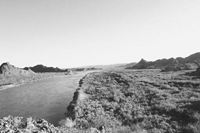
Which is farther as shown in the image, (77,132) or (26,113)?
(26,113)

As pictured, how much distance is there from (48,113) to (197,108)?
58.5ft

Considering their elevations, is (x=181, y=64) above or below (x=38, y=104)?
above

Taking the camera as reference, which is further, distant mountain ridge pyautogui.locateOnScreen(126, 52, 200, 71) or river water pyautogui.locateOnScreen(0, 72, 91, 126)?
distant mountain ridge pyautogui.locateOnScreen(126, 52, 200, 71)

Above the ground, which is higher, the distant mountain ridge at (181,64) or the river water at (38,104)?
the distant mountain ridge at (181,64)

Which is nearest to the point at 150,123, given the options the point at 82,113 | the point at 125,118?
the point at 125,118

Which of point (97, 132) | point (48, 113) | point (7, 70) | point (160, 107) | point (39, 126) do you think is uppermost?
point (7, 70)

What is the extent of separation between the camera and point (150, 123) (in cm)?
942

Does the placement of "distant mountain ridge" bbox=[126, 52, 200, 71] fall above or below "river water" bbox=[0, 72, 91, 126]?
above

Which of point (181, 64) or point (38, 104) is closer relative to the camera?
point (38, 104)

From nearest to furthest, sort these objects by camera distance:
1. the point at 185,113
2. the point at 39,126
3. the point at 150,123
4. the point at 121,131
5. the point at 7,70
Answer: the point at 39,126
the point at 121,131
the point at 150,123
the point at 185,113
the point at 7,70

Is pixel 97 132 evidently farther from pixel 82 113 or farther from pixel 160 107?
pixel 160 107

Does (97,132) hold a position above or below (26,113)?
above

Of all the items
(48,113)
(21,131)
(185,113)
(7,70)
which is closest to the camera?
(21,131)

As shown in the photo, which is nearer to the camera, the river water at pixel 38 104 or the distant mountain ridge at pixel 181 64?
the river water at pixel 38 104
